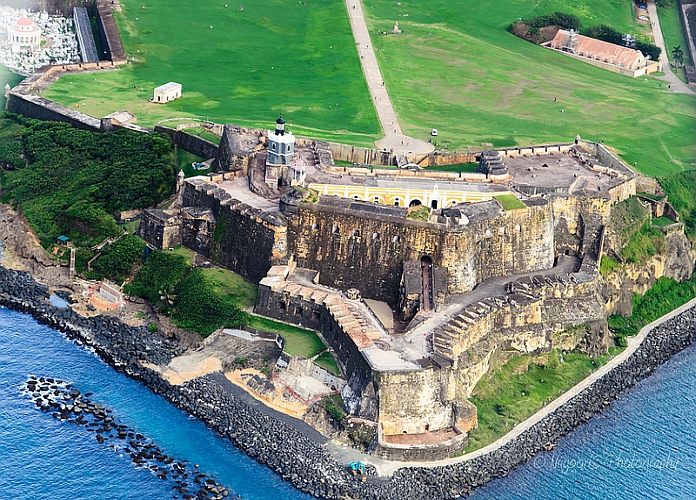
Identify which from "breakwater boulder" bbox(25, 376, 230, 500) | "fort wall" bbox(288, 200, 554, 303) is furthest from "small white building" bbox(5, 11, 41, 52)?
"breakwater boulder" bbox(25, 376, 230, 500)

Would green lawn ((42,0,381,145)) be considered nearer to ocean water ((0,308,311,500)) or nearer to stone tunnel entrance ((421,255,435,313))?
stone tunnel entrance ((421,255,435,313))

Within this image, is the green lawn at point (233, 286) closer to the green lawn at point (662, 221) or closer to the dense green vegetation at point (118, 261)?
the dense green vegetation at point (118, 261)

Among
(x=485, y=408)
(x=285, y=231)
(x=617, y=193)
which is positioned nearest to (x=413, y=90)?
(x=617, y=193)

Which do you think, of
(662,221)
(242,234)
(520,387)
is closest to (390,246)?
(242,234)

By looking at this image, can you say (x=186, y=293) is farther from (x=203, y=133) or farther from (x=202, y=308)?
(x=203, y=133)

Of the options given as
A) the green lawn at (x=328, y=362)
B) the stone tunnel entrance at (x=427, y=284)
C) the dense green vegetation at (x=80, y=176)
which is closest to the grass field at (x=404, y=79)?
the dense green vegetation at (x=80, y=176)
